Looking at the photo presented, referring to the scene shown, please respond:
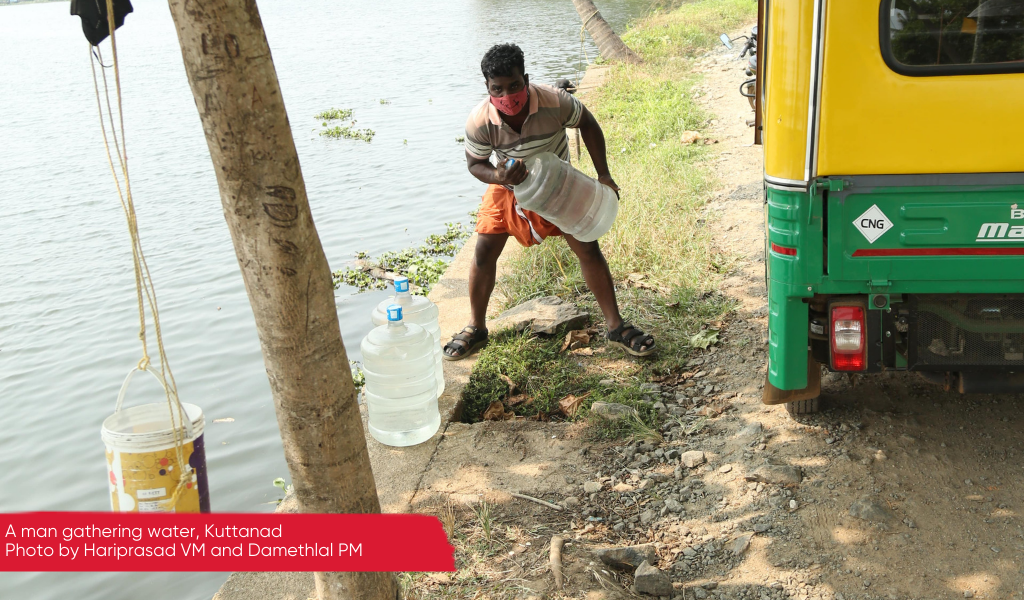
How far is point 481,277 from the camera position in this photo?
15.4 ft

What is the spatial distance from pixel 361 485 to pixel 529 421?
191cm

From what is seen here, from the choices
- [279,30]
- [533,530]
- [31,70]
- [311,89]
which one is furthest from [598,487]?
[279,30]

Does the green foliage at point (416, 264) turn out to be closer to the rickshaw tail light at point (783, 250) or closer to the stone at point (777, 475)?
the stone at point (777, 475)

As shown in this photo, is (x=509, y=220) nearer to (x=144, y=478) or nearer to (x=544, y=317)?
(x=544, y=317)

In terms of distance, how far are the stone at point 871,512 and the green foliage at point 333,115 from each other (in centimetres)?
1348

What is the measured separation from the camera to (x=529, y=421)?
4.05 metres

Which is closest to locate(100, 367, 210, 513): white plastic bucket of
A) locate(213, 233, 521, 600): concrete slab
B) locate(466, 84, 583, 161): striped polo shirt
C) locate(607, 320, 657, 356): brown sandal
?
locate(213, 233, 521, 600): concrete slab

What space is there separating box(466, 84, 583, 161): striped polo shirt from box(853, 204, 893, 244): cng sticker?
187 cm

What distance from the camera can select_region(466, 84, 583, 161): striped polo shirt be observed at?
4.25m

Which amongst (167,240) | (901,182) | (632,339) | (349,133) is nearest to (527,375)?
(632,339)

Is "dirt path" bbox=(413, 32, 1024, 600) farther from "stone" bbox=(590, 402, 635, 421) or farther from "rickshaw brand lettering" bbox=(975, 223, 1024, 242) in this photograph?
"rickshaw brand lettering" bbox=(975, 223, 1024, 242)

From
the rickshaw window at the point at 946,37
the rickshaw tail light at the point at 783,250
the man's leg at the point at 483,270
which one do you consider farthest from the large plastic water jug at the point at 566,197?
the rickshaw window at the point at 946,37

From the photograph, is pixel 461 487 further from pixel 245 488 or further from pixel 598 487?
pixel 245 488
